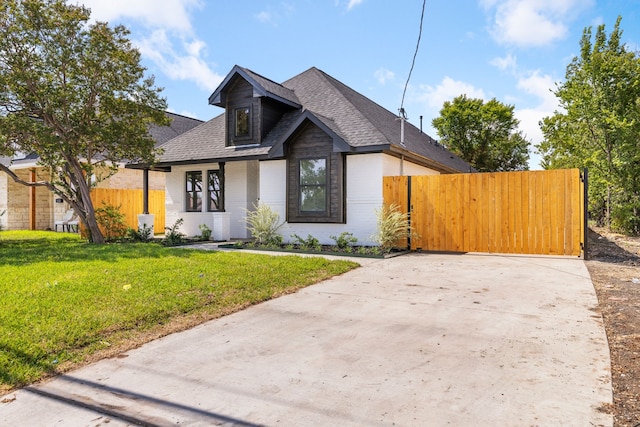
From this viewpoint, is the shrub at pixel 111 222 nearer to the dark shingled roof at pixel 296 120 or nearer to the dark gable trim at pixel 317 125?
the dark shingled roof at pixel 296 120

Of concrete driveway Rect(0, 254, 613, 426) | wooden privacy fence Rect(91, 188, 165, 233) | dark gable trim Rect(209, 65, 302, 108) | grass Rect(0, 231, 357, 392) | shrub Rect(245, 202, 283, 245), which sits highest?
dark gable trim Rect(209, 65, 302, 108)

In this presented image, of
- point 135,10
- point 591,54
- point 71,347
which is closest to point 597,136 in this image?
point 591,54

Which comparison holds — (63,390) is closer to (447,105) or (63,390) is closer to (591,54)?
(591,54)

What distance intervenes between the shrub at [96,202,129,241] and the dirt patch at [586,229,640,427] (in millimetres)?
13783

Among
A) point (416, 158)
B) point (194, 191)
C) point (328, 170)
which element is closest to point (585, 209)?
point (416, 158)

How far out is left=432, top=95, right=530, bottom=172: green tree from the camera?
31.2 meters

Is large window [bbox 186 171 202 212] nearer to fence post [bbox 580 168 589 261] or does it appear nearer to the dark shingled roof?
the dark shingled roof

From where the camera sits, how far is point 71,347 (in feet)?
12.8

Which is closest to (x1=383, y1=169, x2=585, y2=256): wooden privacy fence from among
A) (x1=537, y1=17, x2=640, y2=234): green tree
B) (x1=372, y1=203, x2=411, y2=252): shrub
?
(x1=372, y1=203, x2=411, y2=252): shrub

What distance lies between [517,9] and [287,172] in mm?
7211

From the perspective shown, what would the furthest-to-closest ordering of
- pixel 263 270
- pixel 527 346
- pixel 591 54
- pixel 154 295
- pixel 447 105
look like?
1. pixel 447 105
2. pixel 591 54
3. pixel 263 270
4. pixel 154 295
5. pixel 527 346

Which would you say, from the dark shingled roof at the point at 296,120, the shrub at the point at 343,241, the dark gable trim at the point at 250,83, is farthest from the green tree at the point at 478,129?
the shrub at the point at 343,241

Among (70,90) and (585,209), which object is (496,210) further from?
(70,90)

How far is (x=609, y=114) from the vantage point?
15336 mm
